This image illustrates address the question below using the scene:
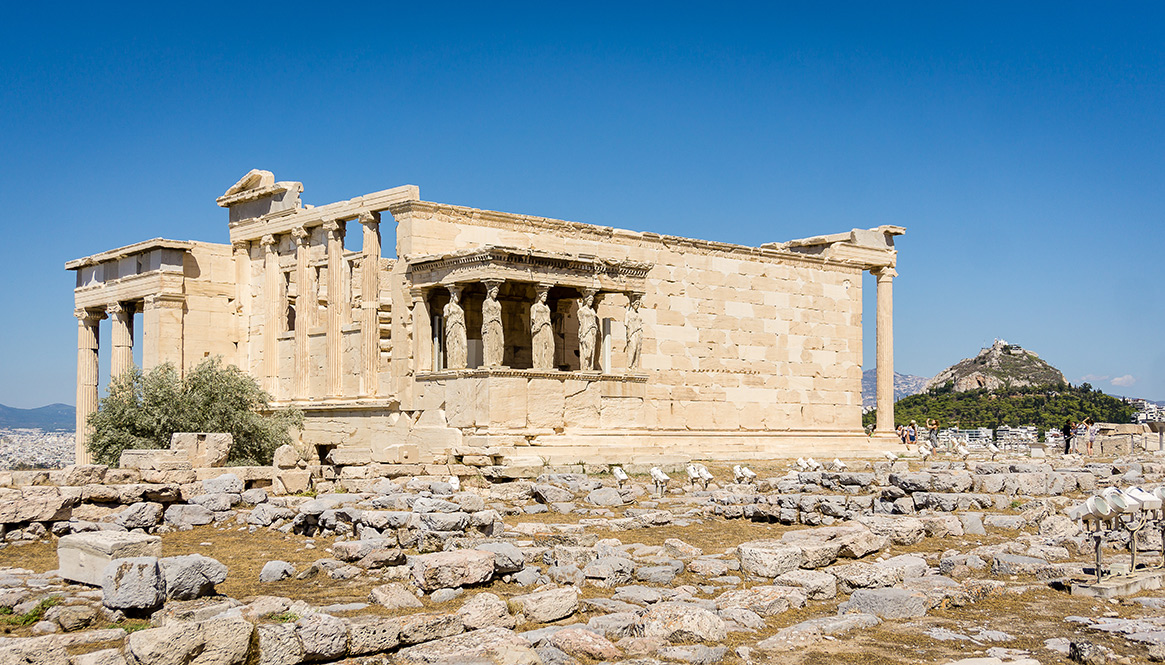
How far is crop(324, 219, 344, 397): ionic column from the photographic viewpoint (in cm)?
2502

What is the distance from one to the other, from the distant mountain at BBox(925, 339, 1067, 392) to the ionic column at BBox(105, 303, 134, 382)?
52589 mm

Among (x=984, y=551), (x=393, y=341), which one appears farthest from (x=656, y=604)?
(x=393, y=341)

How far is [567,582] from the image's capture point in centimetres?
935

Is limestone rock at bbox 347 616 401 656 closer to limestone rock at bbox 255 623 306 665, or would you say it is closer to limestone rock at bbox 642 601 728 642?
limestone rock at bbox 255 623 306 665

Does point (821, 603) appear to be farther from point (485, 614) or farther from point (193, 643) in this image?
point (193, 643)

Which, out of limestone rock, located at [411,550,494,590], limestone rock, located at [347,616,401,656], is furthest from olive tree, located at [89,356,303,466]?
limestone rock, located at [347,616,401,656]

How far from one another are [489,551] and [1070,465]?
1781 centimetres

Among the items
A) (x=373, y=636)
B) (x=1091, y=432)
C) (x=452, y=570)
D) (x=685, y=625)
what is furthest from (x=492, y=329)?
(x=1091, y=432)

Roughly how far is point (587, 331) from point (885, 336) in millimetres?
11702

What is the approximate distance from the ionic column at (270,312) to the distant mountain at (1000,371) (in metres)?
51.0

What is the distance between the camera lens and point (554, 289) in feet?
79.2

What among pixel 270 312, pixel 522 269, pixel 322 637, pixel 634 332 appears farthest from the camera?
pixel 270 312

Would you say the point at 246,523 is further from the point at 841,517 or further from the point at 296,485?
the point at 841,517

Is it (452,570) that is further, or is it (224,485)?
(224,485)
